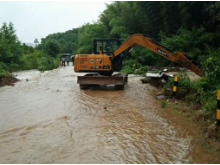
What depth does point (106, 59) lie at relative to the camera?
12.6 m

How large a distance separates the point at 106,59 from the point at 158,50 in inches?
112

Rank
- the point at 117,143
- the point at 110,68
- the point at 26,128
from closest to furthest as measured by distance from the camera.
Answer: the point at 117,143, the point at 26,128, the point at 110,68

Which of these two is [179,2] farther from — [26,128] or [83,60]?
[26,128]

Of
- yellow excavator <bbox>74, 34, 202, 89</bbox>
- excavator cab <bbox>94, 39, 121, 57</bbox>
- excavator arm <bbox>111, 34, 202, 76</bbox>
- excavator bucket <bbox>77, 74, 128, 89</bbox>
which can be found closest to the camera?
excavator arm <bbox>111, 34, 202, 76</bbox>

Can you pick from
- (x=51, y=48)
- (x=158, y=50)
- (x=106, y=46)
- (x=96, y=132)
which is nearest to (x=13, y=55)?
(x=106, y=46)

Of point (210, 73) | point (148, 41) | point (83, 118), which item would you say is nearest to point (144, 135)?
point (83, 118)

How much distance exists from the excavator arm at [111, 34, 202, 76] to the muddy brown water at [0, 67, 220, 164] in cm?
201

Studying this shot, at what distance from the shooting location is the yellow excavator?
451 inches

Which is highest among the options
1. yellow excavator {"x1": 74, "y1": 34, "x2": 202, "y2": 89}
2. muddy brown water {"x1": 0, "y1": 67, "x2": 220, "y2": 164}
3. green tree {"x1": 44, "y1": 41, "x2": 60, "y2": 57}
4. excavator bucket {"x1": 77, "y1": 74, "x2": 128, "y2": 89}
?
green tree {"x1": 44, "y1": 41, "x2": 60, "y2": 57}

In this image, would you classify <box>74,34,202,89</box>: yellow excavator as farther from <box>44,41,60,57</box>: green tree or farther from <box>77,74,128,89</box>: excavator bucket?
<box>44,41,60,57</box>: green tree

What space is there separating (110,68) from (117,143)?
7562 mm

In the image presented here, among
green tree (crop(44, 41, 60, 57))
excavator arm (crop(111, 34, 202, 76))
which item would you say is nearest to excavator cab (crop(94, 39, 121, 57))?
excavator arm (crop(111, 34, 202, 76))

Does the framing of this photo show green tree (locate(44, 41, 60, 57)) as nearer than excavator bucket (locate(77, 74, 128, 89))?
No

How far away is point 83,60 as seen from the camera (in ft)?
41.8
